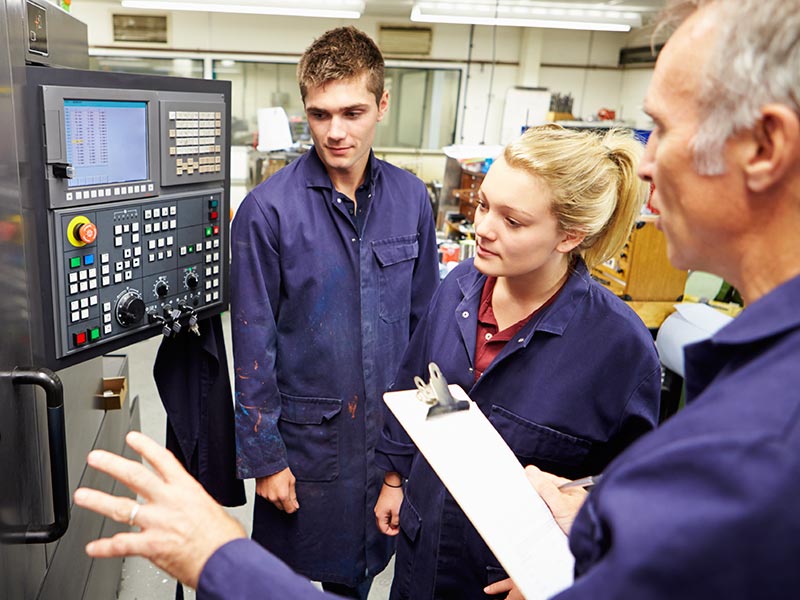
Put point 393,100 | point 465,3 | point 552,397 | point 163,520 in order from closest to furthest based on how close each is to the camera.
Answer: point 163,520
point 552,397
point 465,3
point 393,100

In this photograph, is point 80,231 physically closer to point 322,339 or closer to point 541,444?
point 322,339

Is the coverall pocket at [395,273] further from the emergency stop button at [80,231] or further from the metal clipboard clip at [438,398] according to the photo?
the emergency stop button at [80,231]

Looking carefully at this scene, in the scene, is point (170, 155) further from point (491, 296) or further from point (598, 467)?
point (598, 467)

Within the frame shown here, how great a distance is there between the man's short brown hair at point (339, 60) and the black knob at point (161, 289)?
63 centimetres

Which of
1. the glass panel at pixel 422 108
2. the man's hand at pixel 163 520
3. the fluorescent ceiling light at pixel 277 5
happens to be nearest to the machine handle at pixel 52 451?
the man's hand at pixel 163 520

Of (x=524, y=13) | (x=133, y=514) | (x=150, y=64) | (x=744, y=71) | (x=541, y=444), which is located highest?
(x=524, y=13)

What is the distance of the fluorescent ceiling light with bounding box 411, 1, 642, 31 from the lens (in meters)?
5.08

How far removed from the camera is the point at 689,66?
0.56 meters

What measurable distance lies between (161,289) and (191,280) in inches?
3.1

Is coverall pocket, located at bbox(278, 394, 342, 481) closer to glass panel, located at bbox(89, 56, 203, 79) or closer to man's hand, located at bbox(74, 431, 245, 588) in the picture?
man's hand, located at bbox(74, 431, 245, 588)

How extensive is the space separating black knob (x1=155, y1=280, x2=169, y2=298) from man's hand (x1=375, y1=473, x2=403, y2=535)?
657 millimetres

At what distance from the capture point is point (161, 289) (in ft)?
3.87

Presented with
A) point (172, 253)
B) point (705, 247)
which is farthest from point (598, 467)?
point (172, 253)

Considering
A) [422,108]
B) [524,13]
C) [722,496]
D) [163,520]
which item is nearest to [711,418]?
[722,496]
